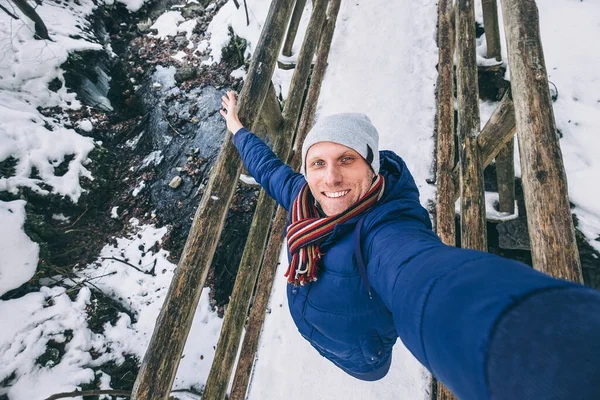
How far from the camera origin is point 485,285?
54 cm

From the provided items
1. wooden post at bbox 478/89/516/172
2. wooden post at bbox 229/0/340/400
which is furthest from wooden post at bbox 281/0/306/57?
wooden post at bbox 478/89/516/172

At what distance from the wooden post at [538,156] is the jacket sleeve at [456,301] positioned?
0.58m

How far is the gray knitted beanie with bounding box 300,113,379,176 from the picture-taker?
4.32 ft

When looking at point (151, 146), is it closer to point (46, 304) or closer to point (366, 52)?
point (46, 304)

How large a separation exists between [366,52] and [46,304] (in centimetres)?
627

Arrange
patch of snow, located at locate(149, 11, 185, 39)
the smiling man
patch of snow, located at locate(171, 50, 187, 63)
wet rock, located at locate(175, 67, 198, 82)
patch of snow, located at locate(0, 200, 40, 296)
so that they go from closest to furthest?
1. the smiling man
2. patch of snow, located at locate(0, 200, 40, 296)
3. wet rock, located at locate(175, 67, 198, 82)
4. patch of snow, located at locate(171, 50, 187, 63)
5. patch of snow, located at locate(149, 11, 185, 39)

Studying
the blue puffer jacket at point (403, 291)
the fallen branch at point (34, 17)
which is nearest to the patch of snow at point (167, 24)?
the fallen branch at point (34, 17)

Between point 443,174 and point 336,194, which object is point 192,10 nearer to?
point 443,174

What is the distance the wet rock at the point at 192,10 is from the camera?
849 cm

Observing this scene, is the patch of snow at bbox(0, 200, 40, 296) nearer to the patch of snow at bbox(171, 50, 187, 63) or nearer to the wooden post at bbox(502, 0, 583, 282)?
the patch of snow at bbox(171, 50, 187, 63)

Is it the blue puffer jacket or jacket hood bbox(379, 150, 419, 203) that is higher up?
jacket hood bbox(379, 150, 419, 203)

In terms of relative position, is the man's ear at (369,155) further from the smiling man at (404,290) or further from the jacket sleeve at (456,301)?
the jacket sleeve at (456,301)

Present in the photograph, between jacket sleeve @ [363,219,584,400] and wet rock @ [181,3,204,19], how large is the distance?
1016 centimetres

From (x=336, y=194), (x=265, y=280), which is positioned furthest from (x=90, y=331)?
(x=336, y=194)
